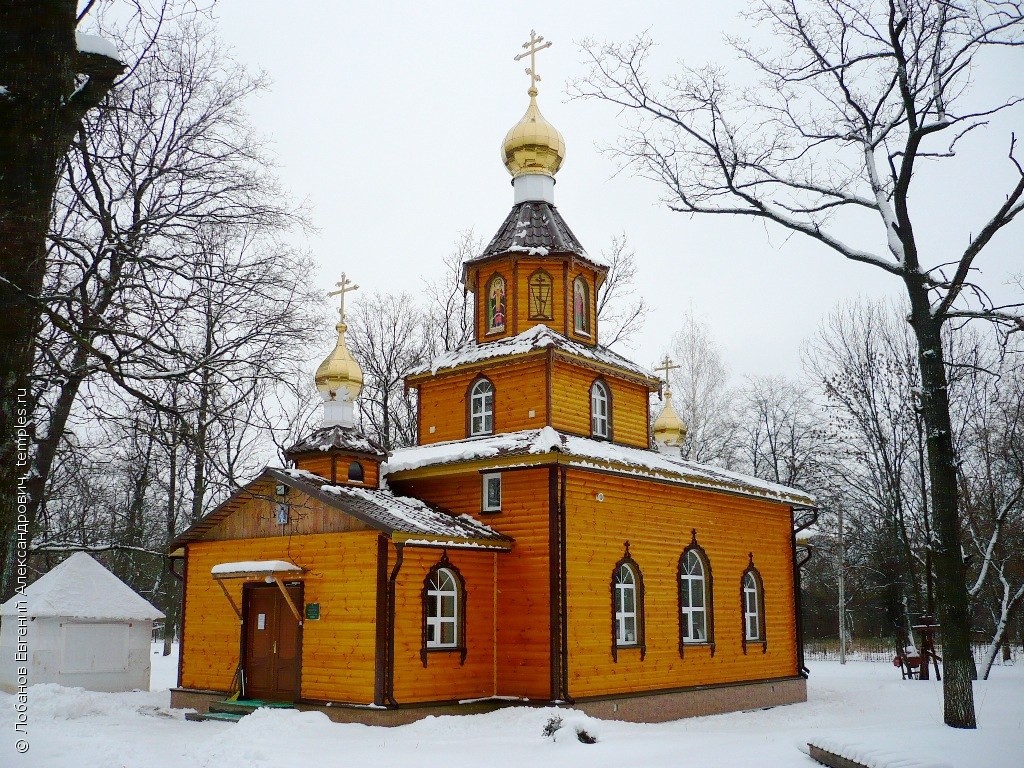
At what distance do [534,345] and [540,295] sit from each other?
73.8 inches

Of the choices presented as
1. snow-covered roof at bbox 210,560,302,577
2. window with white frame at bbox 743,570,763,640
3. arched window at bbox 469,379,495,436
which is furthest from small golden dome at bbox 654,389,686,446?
snow-covered roof at bbox 210,560,302,577

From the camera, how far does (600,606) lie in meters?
15.3

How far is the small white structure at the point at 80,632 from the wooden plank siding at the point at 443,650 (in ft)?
24.5

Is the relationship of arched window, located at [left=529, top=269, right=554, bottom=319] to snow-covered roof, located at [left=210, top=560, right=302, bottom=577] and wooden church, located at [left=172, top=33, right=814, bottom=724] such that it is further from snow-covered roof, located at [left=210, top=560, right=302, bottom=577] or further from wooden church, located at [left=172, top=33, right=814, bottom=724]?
snow-covered roof, located at [left=210, top=560, right=302, bottom=577]

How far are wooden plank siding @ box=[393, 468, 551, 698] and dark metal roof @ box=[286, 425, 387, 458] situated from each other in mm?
1946

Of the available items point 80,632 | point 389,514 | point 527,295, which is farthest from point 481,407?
point 80,632

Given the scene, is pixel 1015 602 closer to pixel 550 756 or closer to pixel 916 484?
pixel 916 484

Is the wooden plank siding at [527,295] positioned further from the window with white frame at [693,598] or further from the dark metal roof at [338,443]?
the window with white frame at [693,598]

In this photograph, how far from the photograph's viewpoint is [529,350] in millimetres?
16625

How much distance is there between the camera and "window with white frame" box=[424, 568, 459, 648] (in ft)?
47.2

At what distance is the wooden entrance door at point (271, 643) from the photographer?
48.5 ft

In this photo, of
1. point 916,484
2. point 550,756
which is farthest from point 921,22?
point 916,484

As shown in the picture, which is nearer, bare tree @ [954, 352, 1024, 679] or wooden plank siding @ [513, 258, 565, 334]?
wooden plank siding @ [513, 258, 565, 334]

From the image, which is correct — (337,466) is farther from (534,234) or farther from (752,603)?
(752,603)
